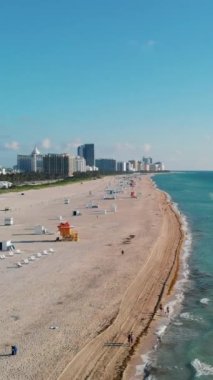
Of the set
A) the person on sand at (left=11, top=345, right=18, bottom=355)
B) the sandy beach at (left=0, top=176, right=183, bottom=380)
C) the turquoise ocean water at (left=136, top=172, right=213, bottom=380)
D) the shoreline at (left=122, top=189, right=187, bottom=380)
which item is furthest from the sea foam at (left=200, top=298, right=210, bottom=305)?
the person on sand at (left=11, top=345, right=18, bottom=355)

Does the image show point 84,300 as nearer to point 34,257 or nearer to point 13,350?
point 13,350

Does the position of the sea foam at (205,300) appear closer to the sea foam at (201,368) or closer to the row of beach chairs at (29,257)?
the sea foam at (201,368)

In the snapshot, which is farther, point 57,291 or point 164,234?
point 164,234

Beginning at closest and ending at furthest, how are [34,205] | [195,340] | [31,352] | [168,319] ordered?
1. [31,352]
2. [195,340]
3. [168,319]
4. [34,205]

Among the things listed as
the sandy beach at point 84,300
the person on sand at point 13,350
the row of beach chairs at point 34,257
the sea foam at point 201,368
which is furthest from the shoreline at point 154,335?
the row of beach chairs at point 34,257

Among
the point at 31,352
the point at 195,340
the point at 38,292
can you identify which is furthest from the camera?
the point at 38,292

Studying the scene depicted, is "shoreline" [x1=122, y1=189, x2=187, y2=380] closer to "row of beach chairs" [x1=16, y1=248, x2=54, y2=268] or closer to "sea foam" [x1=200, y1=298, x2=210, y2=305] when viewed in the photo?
"sea foam" [x1=200, y1=298, x2=210, y2=305]

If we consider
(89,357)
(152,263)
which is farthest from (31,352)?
(152,263)

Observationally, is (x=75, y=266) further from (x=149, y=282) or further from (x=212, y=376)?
(x=212, y=376)
